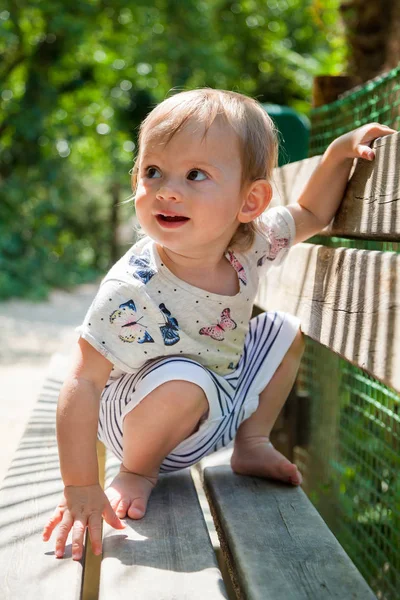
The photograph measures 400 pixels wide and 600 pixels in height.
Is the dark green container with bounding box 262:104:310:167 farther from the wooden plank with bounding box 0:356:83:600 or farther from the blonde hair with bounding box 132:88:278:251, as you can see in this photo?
the wooden plank with bounding box 0:356:83:600

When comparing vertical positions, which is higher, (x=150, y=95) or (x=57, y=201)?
(x=150, y=95)

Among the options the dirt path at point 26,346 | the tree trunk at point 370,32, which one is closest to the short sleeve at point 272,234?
the dirt path at point 26,346

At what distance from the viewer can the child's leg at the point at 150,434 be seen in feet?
6.59

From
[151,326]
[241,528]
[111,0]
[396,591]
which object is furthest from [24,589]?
[111,0]

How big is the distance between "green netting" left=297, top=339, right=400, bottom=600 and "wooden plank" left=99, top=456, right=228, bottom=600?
92 centimetres

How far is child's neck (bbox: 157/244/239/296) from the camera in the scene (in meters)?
2.23

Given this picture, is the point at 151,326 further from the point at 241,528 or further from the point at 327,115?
the point at 327,115

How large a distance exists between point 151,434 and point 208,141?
0.75 meters

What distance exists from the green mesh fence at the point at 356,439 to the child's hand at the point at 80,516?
107 cm

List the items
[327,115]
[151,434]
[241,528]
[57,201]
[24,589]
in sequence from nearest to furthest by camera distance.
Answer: [24,589] < [241,528] < [151,434] < [327,115] < [57,201]

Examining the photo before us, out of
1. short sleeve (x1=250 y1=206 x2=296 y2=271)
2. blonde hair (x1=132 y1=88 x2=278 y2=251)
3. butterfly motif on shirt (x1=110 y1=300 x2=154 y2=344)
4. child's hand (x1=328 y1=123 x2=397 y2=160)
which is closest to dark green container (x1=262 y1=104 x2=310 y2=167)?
short sleeve (x1=250 y1=206 x2=296 y2=271)

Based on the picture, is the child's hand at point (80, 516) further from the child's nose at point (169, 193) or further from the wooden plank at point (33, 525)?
the child's nose at point (169, 193)

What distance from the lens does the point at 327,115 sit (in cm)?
320

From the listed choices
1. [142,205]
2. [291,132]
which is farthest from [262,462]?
[291,132]
